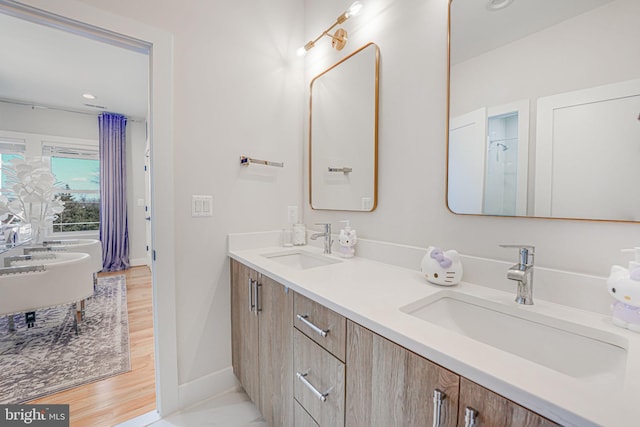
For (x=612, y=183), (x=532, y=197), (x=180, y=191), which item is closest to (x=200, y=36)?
(x=180, y=191)

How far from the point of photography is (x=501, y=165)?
3.18 ft

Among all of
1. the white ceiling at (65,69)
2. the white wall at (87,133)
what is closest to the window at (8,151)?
the white wall at (87,133)

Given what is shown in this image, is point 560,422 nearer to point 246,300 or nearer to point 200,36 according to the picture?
point 246,300

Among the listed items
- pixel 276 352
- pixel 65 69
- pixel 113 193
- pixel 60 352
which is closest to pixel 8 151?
pixel 113 193

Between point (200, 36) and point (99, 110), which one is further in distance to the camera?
point (99, 110)

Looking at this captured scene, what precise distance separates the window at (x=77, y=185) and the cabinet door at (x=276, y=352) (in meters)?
4.67

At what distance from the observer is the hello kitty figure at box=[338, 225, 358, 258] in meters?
1.49

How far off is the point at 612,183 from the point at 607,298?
0.32m

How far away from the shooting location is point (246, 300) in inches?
57.1

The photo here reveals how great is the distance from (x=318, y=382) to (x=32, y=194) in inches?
150

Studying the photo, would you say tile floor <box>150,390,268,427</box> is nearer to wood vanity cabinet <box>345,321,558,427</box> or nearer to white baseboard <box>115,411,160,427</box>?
white baseboard <box>115,411,160,427</box>

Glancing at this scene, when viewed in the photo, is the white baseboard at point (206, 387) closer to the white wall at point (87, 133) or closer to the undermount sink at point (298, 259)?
the undermount sink at point (298, 259)

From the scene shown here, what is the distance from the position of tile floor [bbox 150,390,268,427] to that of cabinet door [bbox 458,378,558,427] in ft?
4.18

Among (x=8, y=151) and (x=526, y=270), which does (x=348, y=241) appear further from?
(x=8, y=151)
